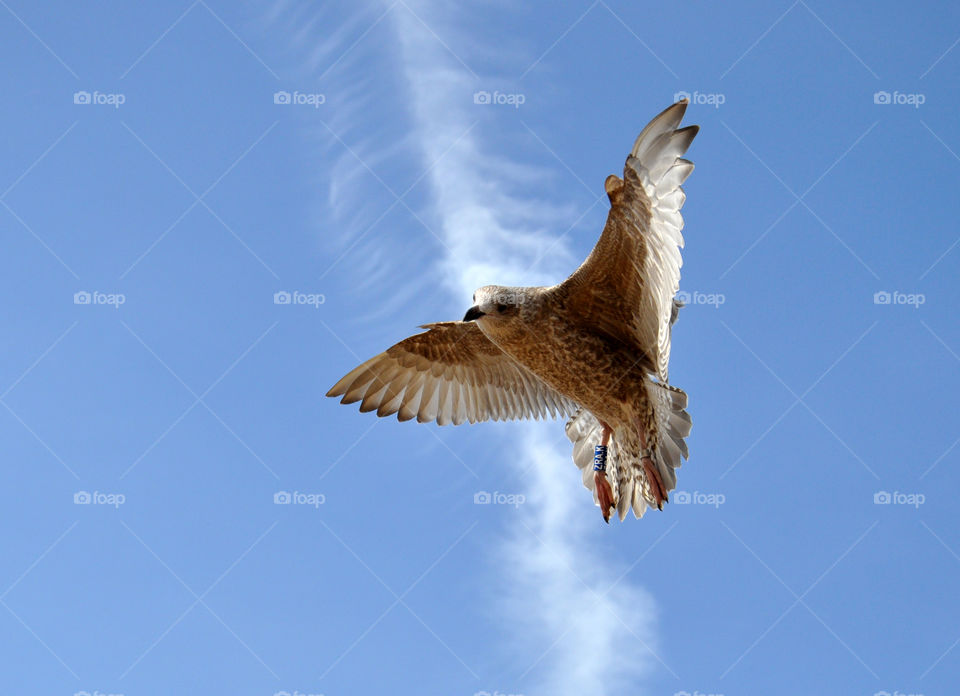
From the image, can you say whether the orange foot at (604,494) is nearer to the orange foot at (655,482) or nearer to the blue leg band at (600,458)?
the blue leg band at (600,458)

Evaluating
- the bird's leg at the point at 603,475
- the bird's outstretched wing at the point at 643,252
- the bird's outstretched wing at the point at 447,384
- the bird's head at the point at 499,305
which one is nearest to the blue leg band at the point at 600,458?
the bird's leg at the point at 603,475

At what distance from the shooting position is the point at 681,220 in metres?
7.26

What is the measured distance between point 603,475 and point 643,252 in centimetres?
260

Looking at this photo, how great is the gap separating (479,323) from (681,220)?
7.88 feet

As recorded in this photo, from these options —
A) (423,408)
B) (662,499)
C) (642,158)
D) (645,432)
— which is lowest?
(662,499)

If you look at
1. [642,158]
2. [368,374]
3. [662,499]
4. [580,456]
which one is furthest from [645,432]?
[368,374]

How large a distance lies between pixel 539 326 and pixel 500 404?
6.61ft

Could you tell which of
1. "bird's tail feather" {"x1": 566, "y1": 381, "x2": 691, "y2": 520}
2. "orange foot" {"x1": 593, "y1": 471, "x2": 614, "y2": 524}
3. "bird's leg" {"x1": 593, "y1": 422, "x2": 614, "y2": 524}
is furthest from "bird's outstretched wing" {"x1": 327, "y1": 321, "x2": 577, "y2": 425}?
"orange foot" {"x1": 593, "y1": 471, "x2": 614, "y2": 524}

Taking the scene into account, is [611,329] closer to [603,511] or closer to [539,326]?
[539,326]

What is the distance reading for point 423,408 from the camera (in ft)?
33.5

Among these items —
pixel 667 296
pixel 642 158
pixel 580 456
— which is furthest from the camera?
pixel 580 456

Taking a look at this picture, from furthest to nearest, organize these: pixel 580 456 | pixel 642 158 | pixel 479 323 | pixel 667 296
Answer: pixel 580 456, pixel 479 323, pixel 667 296, pixel 642 158

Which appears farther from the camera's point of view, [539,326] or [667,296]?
[539,326]

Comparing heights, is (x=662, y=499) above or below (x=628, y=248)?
below
